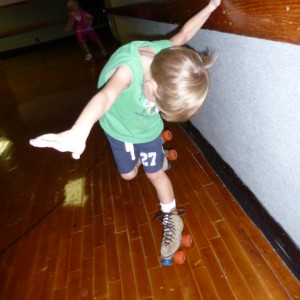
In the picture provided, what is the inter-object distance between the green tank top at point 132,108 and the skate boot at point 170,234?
1.54ft

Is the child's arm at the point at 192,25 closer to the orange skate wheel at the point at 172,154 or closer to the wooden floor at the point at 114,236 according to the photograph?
the wooden floor at the point at 114,236

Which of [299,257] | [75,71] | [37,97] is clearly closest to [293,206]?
[299,257]

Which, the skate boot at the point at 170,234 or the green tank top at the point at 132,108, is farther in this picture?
the skate boot at the point at 170,234

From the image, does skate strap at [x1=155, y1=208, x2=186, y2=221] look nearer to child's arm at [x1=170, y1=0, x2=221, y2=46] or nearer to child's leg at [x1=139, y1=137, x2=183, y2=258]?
child's leg at [x1=139, y1=137, x2=183, y2=258]

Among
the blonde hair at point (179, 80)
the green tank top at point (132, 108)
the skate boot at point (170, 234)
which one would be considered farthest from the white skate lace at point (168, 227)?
the blonde hair at point (179, 80)

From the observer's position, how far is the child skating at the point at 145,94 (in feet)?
3.04

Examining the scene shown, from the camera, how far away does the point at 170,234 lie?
5.48 ft

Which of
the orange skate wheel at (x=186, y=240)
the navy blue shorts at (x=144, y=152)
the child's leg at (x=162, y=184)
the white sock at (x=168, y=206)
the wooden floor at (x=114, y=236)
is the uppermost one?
the navy blue shorts at (x=144, y=152)

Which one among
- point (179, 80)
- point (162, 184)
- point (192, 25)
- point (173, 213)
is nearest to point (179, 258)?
point (173, 213)

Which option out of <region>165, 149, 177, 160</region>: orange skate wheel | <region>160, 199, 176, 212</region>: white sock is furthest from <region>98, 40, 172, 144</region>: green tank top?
<region>165, 149, 177, 160</region>: orange skate wheel

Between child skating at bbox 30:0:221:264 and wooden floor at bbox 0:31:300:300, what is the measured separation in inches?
7.9

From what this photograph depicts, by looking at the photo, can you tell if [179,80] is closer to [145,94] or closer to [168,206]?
[145,94]

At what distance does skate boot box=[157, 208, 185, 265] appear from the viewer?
62.4 inches

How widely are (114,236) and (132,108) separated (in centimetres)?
87
